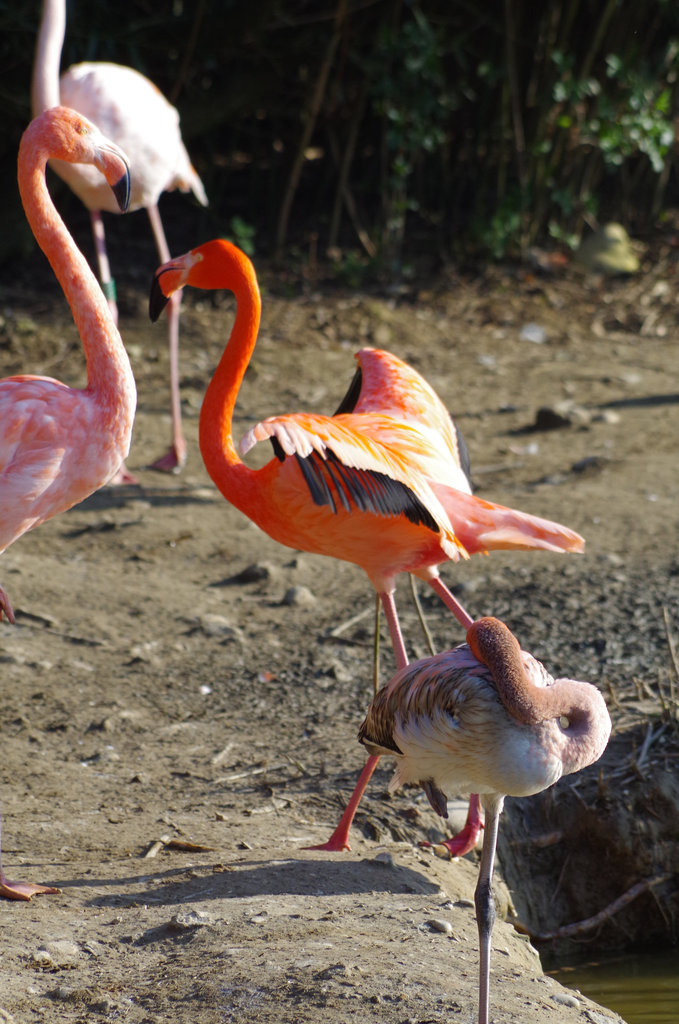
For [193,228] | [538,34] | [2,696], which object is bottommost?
[2,696]

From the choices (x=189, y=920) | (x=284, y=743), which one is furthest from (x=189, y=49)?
(x=189, y=920)

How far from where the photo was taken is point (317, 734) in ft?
13.3

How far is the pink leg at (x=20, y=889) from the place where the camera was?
9.75 ft

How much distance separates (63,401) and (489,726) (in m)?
1.49

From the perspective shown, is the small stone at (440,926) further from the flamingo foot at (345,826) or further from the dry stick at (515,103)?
the dry stick at (515,103)

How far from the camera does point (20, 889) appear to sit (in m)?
2.99

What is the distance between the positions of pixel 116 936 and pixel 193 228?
7135 millimetres

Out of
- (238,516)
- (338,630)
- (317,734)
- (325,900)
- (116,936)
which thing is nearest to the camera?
(116,936)

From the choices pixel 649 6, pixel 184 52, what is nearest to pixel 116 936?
pixel 184 52

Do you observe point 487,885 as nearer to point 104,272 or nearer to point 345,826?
point 345,826

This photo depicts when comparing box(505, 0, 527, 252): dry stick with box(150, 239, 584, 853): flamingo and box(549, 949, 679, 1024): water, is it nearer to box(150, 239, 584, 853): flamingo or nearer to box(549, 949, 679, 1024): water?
box(150, 239, 584, 853): flamingo

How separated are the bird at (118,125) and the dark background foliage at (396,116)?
2.01 m

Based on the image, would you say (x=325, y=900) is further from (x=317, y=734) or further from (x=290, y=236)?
(x=290, y=236)

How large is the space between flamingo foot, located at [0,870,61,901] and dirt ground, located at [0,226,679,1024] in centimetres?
6
